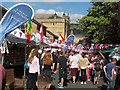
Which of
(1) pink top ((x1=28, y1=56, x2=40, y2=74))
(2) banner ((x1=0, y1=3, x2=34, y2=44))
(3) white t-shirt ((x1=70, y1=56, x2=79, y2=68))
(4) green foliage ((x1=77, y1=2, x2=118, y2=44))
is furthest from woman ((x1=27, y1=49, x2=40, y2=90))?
(4) green foliage ((x1=77, y1=2, x2=118, y2=44))

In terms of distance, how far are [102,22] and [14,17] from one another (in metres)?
16.2

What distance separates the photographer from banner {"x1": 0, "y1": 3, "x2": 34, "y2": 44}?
521cm

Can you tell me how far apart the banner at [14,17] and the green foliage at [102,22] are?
50.2 feet

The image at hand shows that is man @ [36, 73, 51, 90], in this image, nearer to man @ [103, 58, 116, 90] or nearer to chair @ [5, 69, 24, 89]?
chair @ [5, 69, 24, 89]

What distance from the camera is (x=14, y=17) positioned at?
5.50m

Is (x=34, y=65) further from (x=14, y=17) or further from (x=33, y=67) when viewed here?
(x=14, y=17)

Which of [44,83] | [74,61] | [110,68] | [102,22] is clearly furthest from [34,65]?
[102,22]

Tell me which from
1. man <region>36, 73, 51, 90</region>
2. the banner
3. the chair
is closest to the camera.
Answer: man <region>36, 73, 51, 90</region>

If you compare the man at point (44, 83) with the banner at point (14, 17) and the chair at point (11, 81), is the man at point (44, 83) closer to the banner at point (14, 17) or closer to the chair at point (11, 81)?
the banner at point (14, 17)

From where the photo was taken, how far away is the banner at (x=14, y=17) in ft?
17.1

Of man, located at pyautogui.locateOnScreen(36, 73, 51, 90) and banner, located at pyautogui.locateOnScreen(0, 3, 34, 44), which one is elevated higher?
banner, located at pyautogui.locateOnScreen(0, 3, 34, 44)

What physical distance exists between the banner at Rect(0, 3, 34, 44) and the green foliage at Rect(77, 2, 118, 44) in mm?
15310

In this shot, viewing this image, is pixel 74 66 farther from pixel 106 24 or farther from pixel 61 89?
pixel 106 24

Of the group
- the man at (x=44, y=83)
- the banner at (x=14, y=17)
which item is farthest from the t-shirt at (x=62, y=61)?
the man at (x=44, y=83)
